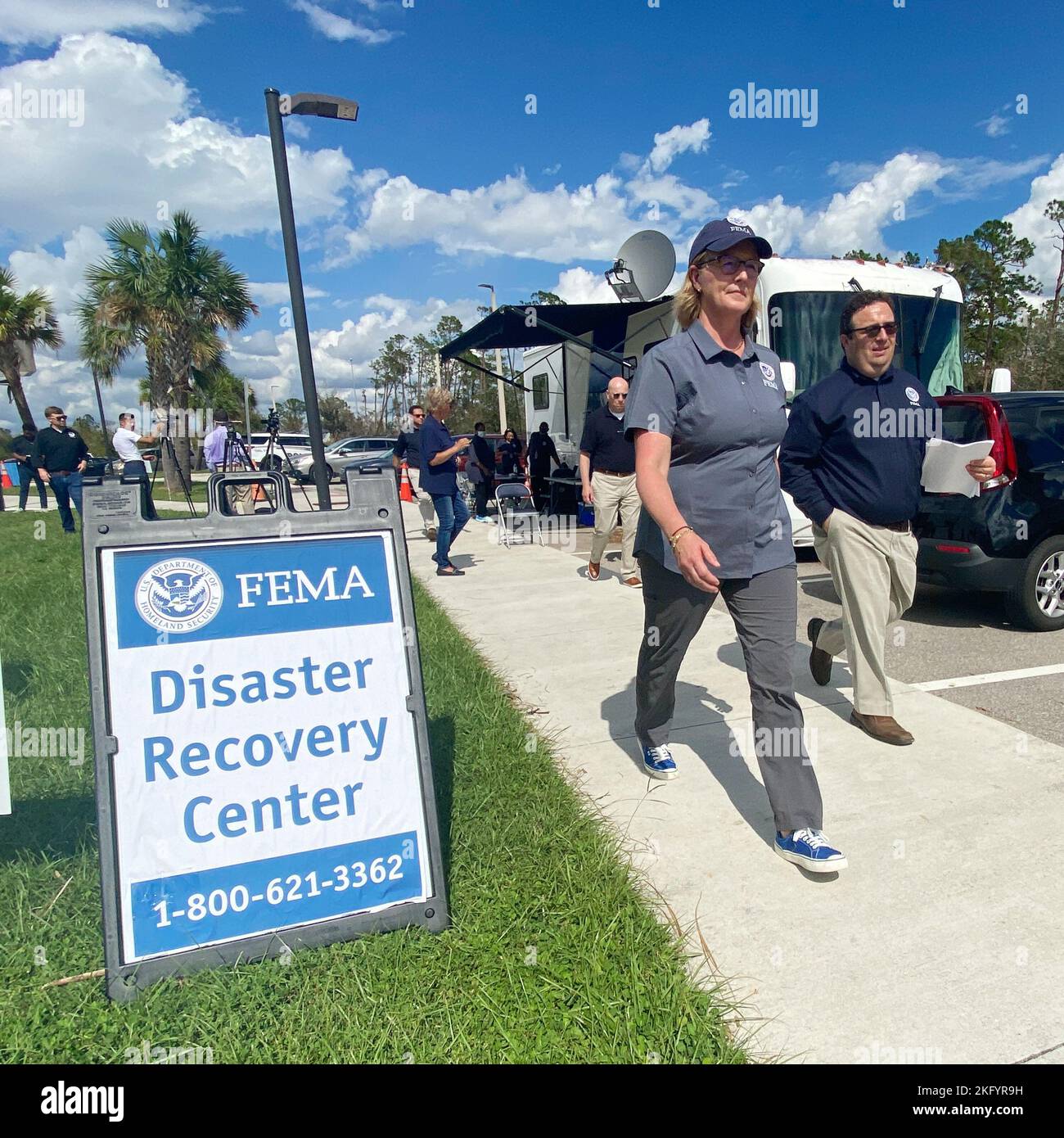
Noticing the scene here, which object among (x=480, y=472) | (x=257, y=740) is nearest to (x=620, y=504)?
(x=257, y=740)

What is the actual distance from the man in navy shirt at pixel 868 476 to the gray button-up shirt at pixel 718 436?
2.82 ft

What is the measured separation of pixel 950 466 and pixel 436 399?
5.18 meters

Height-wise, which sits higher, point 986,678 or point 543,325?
point 543,325

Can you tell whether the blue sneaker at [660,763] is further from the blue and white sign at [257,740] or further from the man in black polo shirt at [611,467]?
the man in black polo shirt at [611,467]

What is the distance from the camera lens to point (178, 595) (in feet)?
6.63

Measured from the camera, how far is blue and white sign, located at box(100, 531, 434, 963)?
1952 mm

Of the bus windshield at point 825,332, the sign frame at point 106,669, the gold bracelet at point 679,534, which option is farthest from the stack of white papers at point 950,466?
the bus windshield at point 825,332

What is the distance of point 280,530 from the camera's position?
2.14 metres

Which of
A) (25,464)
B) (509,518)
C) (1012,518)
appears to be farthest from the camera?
(25,464)

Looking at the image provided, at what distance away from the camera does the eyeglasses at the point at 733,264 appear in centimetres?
258

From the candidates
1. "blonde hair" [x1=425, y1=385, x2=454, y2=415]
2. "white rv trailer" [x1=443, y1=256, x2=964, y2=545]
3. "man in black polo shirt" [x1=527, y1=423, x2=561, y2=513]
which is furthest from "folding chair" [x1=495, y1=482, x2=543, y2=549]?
"blonde hair" [x1=425, y1=385, x2=454, y2=415]

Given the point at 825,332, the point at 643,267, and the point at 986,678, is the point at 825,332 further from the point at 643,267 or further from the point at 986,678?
the point at 986,678
